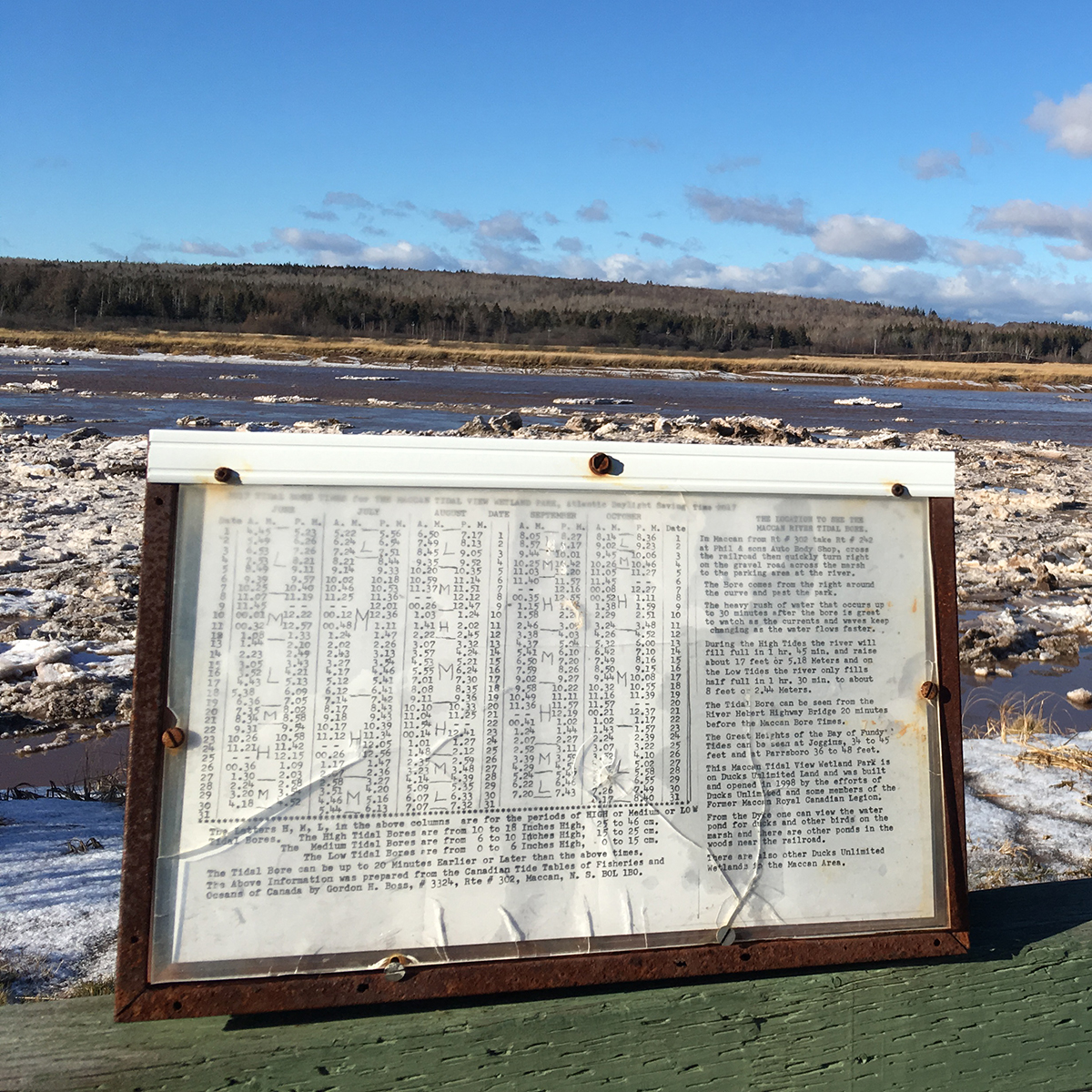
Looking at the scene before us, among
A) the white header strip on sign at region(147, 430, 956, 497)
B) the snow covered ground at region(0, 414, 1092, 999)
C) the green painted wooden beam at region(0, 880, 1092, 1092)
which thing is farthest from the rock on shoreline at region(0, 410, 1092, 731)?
the green painted wooden beam at region(0, 880, 1092, 1092)

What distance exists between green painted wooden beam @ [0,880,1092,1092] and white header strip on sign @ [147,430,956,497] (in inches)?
37.7

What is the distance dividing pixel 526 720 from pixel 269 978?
63 cm

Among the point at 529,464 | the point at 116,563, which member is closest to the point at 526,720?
the point at 529,464

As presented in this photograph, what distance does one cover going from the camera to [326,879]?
170 cm

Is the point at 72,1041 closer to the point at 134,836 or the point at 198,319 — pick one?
the point at 134,836

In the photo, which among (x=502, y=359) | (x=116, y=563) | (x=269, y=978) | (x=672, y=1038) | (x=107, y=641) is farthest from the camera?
(x=502, y=359)

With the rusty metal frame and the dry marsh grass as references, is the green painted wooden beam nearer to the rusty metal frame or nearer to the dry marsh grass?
the rusty metal frame

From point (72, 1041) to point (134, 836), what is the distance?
396mm

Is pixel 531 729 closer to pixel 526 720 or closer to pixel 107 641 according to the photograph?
pixel 526 720

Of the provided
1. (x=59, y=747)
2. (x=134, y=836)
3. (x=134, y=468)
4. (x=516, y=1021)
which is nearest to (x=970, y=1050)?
(x=516, y=1021)

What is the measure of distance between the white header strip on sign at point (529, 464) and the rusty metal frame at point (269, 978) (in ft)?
0.39

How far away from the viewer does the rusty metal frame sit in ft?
5.37

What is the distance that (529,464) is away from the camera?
73.6 inches

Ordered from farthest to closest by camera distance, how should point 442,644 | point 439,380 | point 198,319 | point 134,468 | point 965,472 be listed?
point 198,319, point 439,380, point 965,472, point 134,468, point 442,644
